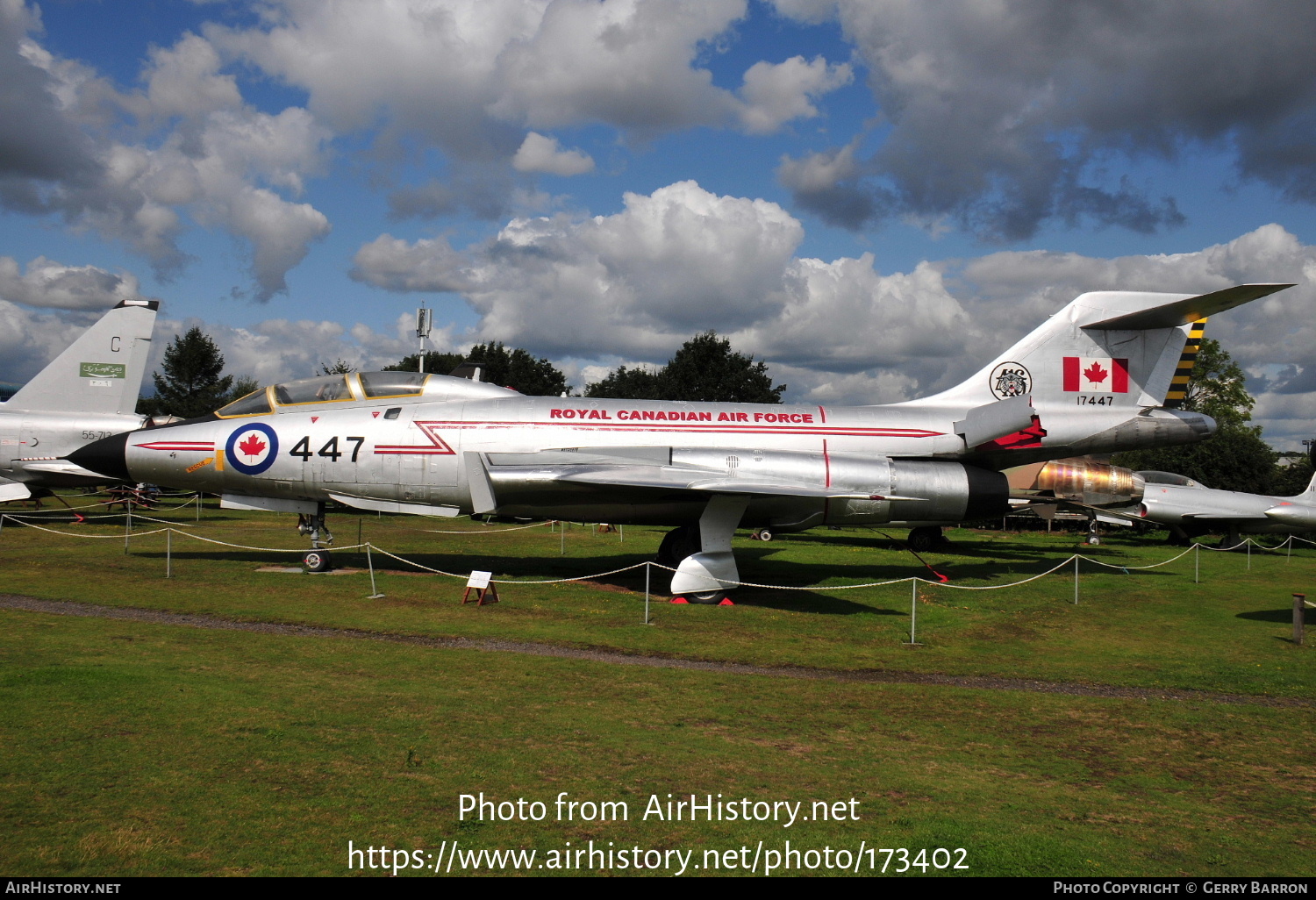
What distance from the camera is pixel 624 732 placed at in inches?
239

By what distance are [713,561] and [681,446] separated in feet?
6.61

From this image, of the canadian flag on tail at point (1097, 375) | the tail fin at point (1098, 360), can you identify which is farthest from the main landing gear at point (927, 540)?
the canadian flag on tail at point (1097, 375)

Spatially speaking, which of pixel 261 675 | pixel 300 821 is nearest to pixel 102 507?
pixel 261 675

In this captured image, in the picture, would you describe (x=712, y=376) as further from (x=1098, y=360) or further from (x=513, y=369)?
(x=1098, y=360)

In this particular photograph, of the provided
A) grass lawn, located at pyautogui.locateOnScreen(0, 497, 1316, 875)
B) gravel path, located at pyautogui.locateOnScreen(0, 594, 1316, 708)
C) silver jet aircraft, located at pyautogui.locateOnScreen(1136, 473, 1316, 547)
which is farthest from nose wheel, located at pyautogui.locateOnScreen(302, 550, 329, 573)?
silver jet aircraft, located at pyautogui.locateOnScreen(1136, 473, 1316, 547)

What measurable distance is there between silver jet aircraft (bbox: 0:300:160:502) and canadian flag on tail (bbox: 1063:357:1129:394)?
73.4ft

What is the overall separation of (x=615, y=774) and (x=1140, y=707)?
5.24 m

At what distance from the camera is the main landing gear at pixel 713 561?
39.0ft

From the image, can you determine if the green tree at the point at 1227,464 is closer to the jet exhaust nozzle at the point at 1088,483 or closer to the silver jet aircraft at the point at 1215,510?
the silver jet aircraft at the point at 1215,510

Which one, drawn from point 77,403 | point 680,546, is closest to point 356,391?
point 680,546

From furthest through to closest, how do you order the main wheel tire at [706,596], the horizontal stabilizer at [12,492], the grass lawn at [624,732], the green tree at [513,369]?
the green tree at [513,369] < the horizontal stabilizer at [12,492] < the main wheel tire at [706,596] < the grass lawn at [624,732]

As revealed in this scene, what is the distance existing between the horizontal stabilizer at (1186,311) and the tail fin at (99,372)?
76.6 ft

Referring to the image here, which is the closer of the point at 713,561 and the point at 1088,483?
the point at 713,561

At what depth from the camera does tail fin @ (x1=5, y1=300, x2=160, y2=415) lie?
21.3 metres
